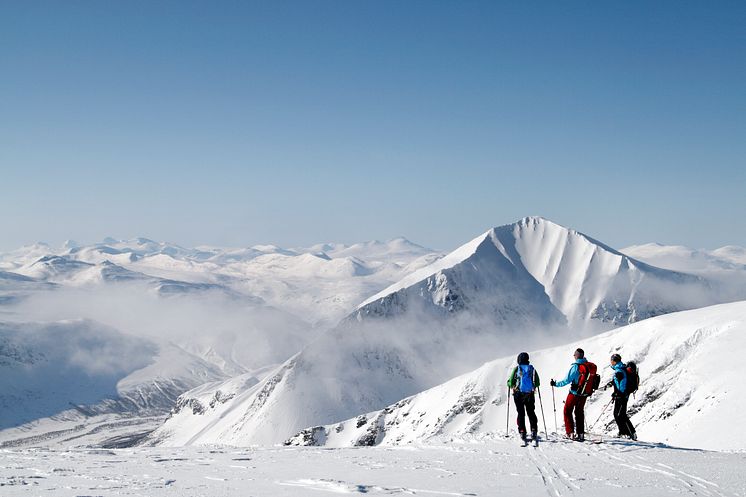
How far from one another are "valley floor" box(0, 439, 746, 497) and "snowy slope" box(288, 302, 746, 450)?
25.3ft

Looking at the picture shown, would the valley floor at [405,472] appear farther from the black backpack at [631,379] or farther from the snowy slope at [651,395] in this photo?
the snowy slope at [651,395]

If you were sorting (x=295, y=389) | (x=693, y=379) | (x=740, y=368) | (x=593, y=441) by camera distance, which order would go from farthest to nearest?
(x=295, y=389) < (x=693, y=379) < (x=740, y=368) < (x=593, y=441)

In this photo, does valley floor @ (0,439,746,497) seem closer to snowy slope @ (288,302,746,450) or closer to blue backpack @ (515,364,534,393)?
blue backpack @ (515,364,534,393)

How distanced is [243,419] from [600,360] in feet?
402

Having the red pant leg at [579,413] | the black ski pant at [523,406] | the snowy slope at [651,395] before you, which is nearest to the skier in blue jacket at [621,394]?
the red pant leg at [579,413]

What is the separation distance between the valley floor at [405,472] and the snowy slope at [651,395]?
772 centimetres

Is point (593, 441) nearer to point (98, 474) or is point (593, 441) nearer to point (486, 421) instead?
point (98, 474)

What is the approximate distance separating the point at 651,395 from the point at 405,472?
68.8 meters

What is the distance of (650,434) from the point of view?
59.3m

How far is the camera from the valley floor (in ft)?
44.3

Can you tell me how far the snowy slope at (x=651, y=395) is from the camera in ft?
170

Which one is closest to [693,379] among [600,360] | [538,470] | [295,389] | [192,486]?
[600,360]

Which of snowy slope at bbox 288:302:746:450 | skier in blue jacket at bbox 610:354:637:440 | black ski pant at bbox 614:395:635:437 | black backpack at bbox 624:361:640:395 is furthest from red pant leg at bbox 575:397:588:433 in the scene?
snowy slope at bbox 288:302:746:450

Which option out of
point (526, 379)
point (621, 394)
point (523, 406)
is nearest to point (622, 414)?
point (621, 394)
